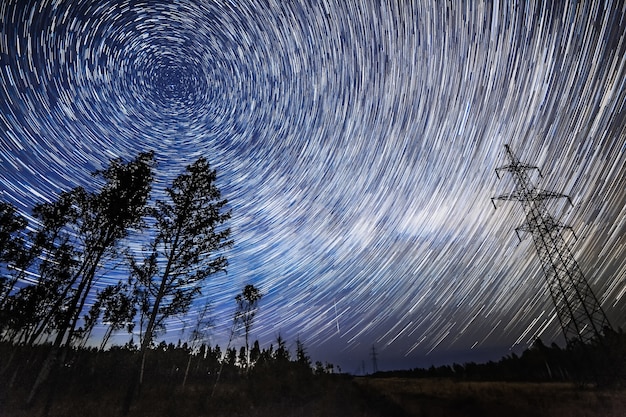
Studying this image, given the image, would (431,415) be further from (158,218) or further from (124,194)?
(124,194)

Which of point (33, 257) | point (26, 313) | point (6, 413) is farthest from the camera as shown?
point (26, 313)

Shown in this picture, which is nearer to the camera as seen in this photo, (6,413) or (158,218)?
(6,413)

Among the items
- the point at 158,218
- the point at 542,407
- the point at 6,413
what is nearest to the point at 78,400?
the point at 6,413

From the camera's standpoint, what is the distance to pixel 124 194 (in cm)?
1562

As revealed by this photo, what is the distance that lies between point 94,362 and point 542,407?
2057 inches

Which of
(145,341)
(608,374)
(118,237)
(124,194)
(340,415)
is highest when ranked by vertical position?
(124,194)

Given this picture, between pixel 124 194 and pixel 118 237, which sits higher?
pixel 124 194

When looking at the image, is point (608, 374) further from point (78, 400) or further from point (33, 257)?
point (33, 257)

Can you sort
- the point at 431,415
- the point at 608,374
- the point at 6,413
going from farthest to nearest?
the point at 608,374
the point at 431,415
the point at 6,413

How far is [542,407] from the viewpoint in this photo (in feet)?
48.4

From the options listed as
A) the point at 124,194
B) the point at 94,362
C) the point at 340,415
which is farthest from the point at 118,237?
the point at 94,362

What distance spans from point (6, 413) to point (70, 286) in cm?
731

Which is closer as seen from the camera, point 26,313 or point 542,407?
point 542,407

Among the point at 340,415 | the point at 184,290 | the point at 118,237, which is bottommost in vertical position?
the point at 340,415
